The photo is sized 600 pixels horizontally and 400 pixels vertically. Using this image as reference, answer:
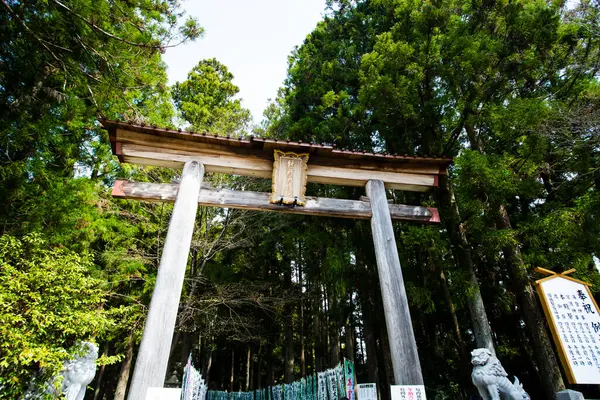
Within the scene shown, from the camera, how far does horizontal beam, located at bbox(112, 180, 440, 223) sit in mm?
4586

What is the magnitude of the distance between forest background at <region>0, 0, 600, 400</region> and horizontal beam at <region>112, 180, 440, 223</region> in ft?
3.71

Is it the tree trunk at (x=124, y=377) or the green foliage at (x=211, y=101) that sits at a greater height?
the green foliage at (x=211, y=101)

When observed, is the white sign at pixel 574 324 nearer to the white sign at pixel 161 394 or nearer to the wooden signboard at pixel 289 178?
the wooden signboard at pixel 289 178

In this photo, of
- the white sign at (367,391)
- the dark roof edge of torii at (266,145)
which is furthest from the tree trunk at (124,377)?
the dark roof edge of torii at (266,145)

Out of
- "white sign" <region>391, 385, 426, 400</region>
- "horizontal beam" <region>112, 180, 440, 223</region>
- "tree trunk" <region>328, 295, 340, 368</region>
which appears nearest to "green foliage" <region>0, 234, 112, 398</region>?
"horizontal beam" <region>112, 180, 440, 223</region>

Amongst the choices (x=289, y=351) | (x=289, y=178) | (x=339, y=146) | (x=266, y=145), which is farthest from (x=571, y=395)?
(x=289, y=351)

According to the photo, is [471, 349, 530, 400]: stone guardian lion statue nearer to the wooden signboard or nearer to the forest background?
the forest background

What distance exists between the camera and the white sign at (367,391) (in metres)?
5.21

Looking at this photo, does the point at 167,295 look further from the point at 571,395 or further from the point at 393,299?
the point at 571,395

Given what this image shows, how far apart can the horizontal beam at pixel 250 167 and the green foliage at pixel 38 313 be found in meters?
1.65

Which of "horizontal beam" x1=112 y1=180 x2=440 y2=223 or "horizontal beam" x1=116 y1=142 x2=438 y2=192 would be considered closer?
"horizontal beam" x1=112 y1=180 x2=440 y2=223

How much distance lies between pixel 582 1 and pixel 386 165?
5397 mm

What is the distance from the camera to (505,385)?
3.55 metres

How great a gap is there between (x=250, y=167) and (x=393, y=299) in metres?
2.83
